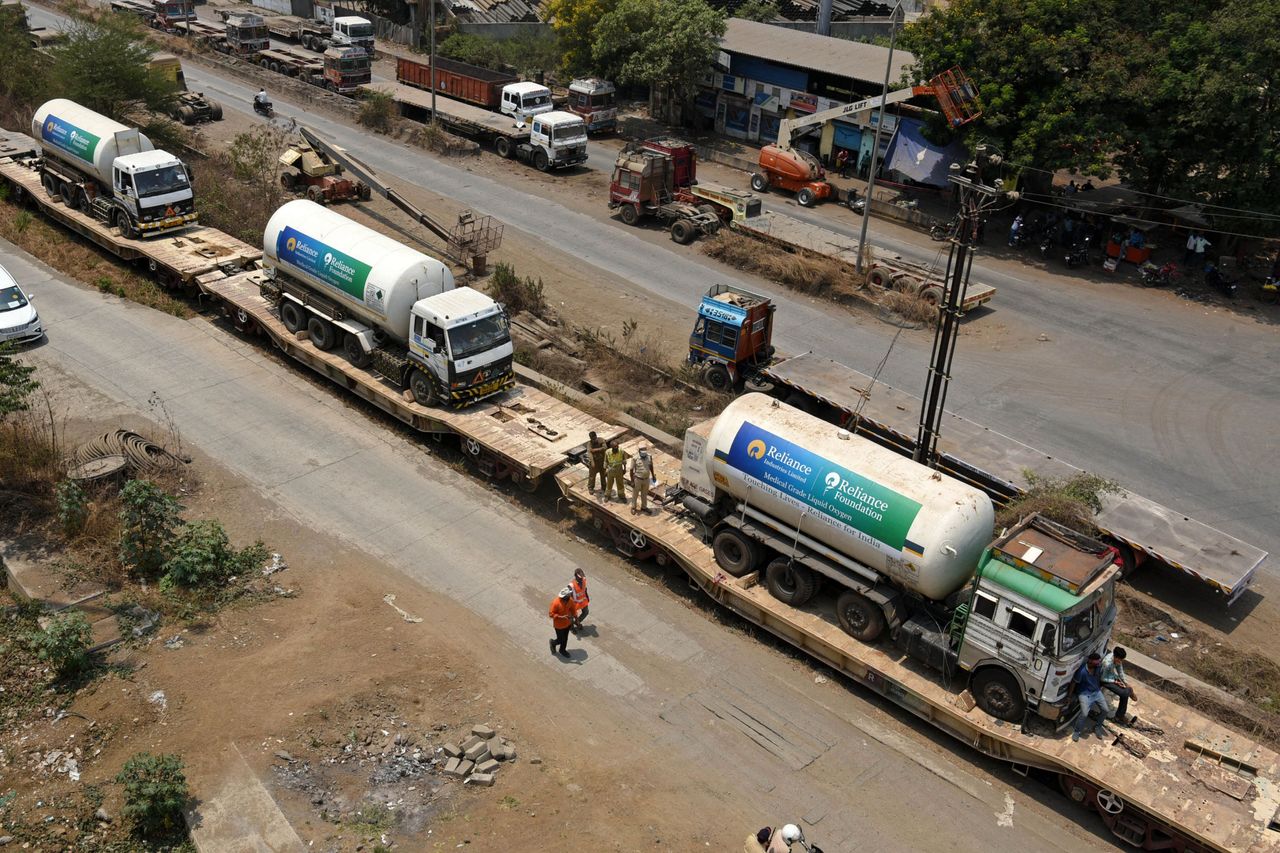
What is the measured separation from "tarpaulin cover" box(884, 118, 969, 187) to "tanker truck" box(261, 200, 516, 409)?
72.6 feet

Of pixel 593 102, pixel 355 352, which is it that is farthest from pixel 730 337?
pixel 593 102

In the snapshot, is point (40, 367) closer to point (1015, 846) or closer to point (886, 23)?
point (1015, 846)

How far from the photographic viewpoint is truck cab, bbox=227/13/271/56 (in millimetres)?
58000

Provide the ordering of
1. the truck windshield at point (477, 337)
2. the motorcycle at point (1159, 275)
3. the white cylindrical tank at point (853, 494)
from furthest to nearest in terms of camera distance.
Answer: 1. the motorcycle at point (1159, 275)
2. the truck windshield at point (477, 337)
3. the white cylindrical tank at point (853, 494)

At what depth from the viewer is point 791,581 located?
60.9ft

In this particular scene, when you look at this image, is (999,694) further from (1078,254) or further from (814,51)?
(814,51)

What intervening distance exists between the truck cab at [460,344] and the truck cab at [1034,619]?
11769 mm

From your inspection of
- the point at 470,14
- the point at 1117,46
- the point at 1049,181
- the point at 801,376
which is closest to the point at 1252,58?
the point at 1117,46

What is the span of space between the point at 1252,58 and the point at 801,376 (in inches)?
721

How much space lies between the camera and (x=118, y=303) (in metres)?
29.9

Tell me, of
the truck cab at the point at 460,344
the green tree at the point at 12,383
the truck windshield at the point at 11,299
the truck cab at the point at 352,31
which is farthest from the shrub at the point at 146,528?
the truck cab at the point at 352,31

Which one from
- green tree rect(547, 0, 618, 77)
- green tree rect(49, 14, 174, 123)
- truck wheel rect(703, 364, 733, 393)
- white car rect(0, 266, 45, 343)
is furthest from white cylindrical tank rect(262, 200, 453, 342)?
green tree rect(547, 0, 618, 77)

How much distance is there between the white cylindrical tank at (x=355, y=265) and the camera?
78.4ft

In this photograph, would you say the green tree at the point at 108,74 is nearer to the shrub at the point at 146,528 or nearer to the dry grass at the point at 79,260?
the dry grass at the point at 79,260
